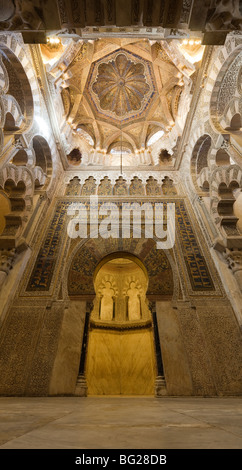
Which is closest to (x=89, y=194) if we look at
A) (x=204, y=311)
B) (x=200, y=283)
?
(x=200, y=283)

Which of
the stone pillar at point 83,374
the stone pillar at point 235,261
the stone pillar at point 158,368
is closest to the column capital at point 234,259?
the stone pillar at point 235,261

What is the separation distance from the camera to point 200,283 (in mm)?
4473

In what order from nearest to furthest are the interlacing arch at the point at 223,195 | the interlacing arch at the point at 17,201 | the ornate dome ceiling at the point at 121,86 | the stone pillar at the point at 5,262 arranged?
the stone pillar at the point at 5,262 < the interlacing arch at the point at 17,201 < the interlacing arch at the point at 223,195 < the ornate dome ceiling at the point at 121,86

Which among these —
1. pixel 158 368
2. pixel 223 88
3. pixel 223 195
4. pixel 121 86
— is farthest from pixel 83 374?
pixel 121 86

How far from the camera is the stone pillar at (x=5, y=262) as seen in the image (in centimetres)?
413

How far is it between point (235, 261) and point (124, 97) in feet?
26.6

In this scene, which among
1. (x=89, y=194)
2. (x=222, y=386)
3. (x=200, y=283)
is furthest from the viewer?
(x=89, y=194)

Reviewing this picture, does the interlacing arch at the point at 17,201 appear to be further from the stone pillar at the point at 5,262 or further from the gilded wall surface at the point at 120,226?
the stone pillar at the point at 5,262

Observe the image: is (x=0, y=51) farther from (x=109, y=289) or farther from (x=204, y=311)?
(x=109, y=289)

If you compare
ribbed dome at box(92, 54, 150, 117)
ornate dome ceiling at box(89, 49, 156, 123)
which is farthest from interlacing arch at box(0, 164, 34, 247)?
ribbed dome at box(92, 54, 150, 117)

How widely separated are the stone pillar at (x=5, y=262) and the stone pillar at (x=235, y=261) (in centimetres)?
445

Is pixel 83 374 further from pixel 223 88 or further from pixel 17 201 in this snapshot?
pixel 223 88

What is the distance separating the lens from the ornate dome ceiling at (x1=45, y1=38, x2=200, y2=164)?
297 inches

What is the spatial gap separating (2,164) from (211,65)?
201 inches
